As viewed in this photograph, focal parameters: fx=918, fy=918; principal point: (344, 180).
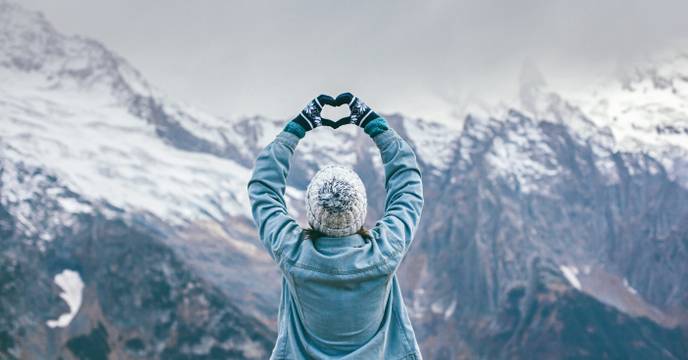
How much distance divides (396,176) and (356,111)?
1.62 ft

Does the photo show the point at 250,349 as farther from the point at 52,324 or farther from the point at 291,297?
the point at 291,297

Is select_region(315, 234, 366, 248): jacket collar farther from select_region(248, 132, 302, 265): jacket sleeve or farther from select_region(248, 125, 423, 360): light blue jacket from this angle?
select_region(248, 132, 302, 265): jacket sleeve

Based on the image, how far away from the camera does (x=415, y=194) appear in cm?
583

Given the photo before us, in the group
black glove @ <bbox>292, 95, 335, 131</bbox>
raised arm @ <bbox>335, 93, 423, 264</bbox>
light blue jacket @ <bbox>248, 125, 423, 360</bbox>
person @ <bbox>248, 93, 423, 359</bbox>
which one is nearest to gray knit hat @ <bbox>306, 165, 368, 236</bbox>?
person @ <bbox>248, 93, 423, 359</bbox>

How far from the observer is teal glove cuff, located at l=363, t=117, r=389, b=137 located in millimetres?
5926

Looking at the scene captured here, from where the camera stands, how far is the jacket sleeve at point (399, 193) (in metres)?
5.64

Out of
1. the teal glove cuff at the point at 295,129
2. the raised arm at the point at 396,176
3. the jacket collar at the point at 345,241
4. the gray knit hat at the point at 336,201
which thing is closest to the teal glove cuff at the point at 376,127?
the raised arm at the point at 396,176

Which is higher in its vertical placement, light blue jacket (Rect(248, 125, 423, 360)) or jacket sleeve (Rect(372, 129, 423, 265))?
jacket sleeve (Rect(372, 129, 423, 265))

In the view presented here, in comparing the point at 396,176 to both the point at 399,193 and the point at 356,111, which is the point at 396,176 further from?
the point at 356,111

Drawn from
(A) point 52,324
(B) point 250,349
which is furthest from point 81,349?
(B) point 250,349

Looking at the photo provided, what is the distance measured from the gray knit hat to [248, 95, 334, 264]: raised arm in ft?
0.74

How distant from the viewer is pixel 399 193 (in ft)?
19.2

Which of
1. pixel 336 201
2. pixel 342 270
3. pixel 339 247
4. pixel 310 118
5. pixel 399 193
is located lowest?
pixel 342 270

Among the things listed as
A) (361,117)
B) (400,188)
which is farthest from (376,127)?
(400,188)
